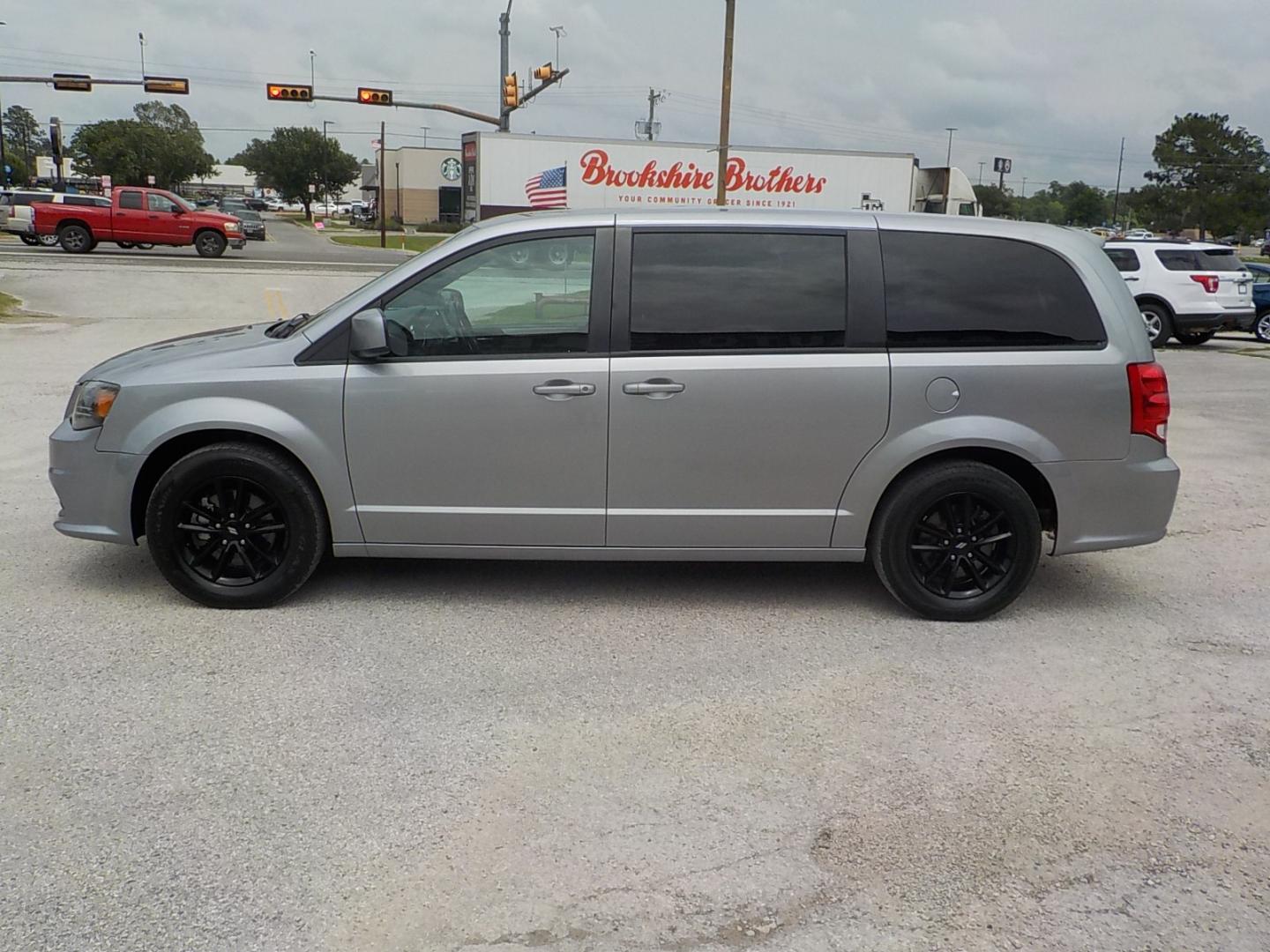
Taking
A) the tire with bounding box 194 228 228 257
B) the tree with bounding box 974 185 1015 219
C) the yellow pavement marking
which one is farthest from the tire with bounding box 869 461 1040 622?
the tree with bounding box 974 185 1015 219

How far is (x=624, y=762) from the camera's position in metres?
3.73

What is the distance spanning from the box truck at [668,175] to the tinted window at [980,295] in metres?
31.9

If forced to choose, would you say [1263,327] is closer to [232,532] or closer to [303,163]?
[232,532]

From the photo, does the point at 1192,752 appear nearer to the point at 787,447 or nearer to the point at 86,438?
the point at 787,447

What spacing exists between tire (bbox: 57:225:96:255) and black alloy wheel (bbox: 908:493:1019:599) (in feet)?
103

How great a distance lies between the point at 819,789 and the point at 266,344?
3.20 meters

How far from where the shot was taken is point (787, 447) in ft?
16.2

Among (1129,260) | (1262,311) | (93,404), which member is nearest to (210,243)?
(1129,260)

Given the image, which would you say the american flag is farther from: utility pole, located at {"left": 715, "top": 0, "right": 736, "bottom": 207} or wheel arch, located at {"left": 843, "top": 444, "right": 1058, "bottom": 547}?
wheel arch, located at {"left": 843, "top": 444, "right": 1058, "bottom": 547}

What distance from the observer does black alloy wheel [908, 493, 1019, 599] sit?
5027 mm

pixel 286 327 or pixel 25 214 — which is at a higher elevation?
pixel 25 214

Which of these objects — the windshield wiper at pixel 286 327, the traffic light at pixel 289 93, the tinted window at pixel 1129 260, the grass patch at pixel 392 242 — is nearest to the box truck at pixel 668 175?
the traffic light at pixel 289 93

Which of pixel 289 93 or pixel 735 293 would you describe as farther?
pixel 289 93

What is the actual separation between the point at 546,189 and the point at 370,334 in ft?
113
